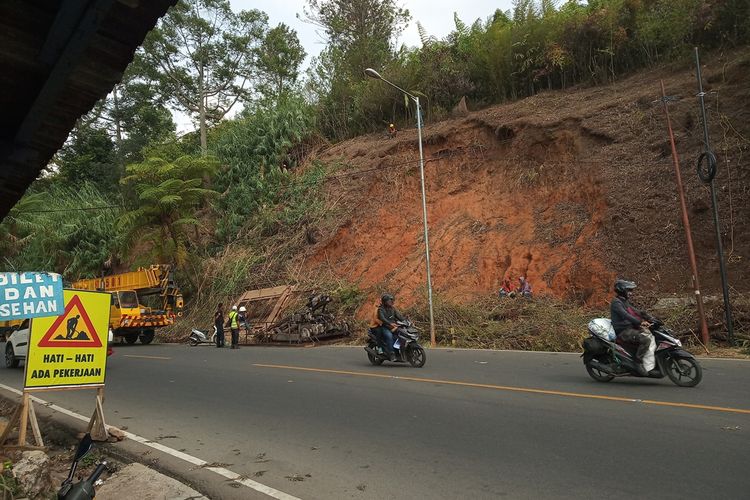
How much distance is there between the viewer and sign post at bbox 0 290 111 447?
252 inches

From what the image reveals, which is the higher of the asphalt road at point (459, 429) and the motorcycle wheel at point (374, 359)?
the motorcycle wheel at point (374, 359)

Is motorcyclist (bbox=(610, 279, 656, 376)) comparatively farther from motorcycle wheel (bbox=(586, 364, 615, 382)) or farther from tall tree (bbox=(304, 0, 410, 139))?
tall tree (bbox=(304, 0, 410, 139))

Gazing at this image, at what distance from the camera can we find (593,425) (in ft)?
20.6

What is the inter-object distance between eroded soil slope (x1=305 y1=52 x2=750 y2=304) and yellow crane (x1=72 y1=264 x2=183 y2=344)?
276 inches

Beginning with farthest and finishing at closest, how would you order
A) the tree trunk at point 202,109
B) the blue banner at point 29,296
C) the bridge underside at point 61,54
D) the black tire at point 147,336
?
the tree trunk at point 202,109, the black tire at point 147,336, the blue banner at point 29,296, the bridge underside at point 61,54

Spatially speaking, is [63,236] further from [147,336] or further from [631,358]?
[631,358]


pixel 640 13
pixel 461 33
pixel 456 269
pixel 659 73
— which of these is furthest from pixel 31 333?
pixel 461 33

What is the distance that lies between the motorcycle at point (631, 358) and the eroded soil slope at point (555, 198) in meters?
7.77

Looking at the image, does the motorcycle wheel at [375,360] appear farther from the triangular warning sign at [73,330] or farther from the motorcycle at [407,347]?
the triangular warning sign at [73,330]

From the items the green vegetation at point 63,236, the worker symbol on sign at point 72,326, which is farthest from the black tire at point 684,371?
the green vegetation at point 63,236

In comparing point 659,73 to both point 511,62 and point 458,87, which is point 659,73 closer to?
point 511,62

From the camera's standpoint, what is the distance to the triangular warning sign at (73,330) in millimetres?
6578

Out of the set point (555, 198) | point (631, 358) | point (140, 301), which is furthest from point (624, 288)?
point (140, 301)

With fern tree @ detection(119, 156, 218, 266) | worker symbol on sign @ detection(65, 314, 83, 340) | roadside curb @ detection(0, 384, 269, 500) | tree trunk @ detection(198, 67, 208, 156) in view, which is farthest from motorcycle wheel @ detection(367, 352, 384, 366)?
tree trunk @ detection(198, 67, 208, 156)
